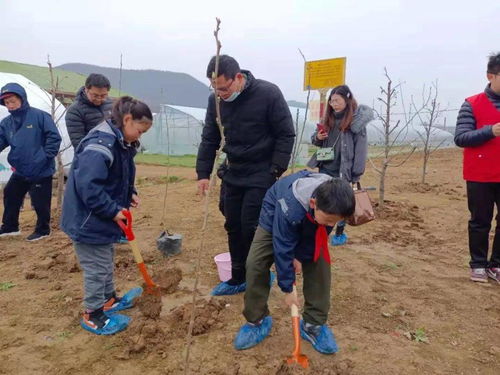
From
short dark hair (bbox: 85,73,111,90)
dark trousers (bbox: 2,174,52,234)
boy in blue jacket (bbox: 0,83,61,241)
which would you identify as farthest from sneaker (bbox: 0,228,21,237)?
short dark hair (bbox: 85,73,111,90)

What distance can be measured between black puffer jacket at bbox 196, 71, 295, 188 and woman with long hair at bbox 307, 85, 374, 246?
118 cm

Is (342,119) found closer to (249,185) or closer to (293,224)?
(249,185)

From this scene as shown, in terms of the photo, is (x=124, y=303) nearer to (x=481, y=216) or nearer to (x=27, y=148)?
(x=27, y=148)

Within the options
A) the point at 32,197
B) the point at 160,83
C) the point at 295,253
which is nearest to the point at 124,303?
the point at 295,253

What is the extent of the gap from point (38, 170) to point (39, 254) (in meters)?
0.85

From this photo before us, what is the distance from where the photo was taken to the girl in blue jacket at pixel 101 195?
2281mm

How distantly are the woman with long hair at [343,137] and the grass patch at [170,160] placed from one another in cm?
973

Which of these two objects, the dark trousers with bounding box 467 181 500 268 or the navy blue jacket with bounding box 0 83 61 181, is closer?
the dark trousers with bounding box 467 181 500 268

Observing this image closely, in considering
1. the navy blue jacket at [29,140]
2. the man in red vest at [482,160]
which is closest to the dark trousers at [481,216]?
the man in red vest at [482,160]

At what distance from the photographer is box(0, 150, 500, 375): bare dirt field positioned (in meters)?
2.28

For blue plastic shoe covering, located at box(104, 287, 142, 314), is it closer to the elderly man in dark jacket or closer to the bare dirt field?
the bare dirt field

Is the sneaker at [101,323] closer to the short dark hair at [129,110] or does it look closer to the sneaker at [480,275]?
the short dark hair at [129,110]

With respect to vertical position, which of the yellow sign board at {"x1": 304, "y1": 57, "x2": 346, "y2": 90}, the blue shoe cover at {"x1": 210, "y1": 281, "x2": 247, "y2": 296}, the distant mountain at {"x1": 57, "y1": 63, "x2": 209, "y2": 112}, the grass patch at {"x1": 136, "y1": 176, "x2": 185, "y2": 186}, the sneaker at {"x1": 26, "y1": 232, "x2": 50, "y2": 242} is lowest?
the blue shoe cover at {"x1": 210, "y1": 281, "x2": 247, "y2": 296}

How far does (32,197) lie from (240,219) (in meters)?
2.59
